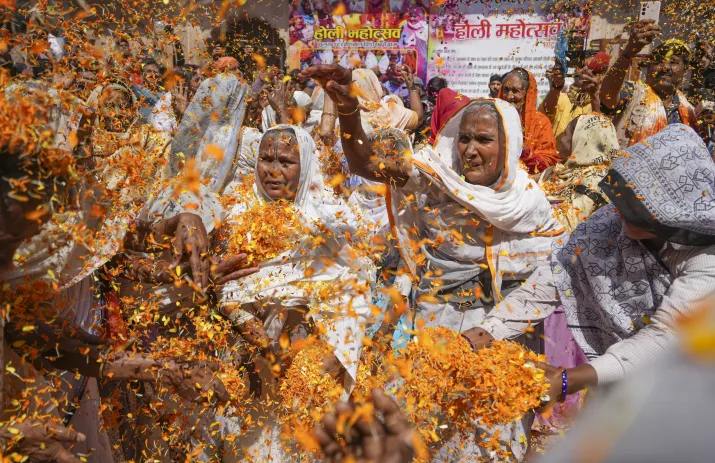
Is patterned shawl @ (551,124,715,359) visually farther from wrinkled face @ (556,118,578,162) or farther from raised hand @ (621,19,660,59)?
raised hand @ (621,19,660,59)

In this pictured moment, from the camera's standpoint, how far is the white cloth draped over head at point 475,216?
12.3 ft

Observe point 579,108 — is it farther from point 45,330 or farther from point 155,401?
point 45,330

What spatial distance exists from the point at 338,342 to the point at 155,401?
1.21 metres

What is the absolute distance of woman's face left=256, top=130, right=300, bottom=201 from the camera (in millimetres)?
4484

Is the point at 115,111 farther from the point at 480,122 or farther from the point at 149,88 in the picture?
the point at 149,88

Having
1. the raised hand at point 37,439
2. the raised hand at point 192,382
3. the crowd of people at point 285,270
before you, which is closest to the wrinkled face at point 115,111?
the crowd of people at point 285,270

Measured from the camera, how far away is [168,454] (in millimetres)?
3973

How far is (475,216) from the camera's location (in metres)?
3.84

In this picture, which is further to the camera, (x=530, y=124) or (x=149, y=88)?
(x=149, y=88)

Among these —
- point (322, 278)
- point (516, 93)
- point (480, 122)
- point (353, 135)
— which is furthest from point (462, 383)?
point (516, 93)

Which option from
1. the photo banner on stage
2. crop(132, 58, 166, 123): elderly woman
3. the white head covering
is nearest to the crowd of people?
crop(132, 58, 166, 123): elderly woman

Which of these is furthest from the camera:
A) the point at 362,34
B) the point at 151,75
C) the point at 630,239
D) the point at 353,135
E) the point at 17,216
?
the point at 362,34

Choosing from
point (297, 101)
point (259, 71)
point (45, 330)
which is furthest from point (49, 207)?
point (259, 71)

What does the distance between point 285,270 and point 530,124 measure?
3508 millimetres
